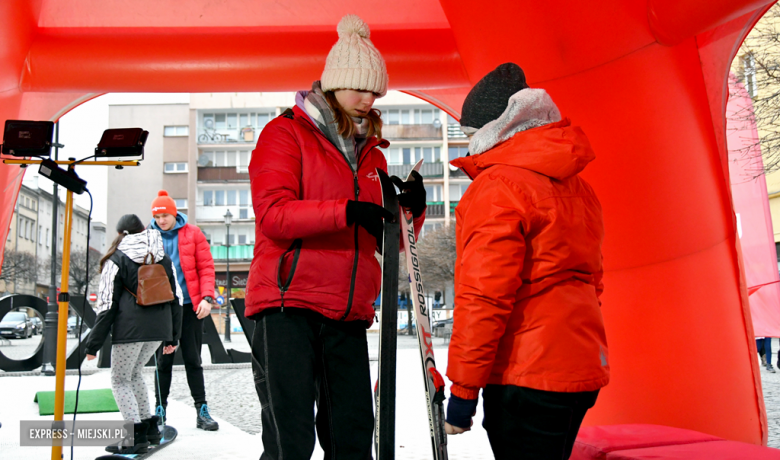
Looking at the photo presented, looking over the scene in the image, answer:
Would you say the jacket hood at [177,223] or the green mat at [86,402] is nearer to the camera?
the jacket hood at [177,223]

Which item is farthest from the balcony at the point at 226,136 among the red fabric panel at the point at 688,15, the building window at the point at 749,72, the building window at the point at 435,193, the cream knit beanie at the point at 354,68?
the cream knit beanie at the point at 354,68

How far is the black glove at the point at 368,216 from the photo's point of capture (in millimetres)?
A: 2033

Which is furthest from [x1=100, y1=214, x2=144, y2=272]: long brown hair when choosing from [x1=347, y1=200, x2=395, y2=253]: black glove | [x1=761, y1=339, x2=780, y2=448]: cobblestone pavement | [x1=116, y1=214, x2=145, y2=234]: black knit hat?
[x1=761, y1=339, x2=780, y2=448]: cobblestone pavement

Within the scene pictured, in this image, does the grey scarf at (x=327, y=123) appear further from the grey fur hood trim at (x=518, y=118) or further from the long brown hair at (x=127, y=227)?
the long brown hair at (x=127, y=227)

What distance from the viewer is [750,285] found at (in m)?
8.46

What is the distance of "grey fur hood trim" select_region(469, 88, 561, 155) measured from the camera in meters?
1.99

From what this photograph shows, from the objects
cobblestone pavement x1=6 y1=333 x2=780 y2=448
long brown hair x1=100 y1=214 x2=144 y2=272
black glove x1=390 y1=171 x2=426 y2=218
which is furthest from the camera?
cobblestone pavement x1=6 y1=333 x2=780 y2=448

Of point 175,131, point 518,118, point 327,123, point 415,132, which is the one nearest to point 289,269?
point 327,123

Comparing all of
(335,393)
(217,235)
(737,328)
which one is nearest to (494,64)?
(737,328)

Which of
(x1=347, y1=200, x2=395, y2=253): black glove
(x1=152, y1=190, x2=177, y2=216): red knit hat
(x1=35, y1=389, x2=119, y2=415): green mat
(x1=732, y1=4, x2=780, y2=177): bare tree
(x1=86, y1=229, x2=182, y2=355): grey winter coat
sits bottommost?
(x1=35, y1=389, x2=119, y2=415): green mat

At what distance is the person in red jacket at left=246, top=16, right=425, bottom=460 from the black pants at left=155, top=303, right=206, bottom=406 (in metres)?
3.26

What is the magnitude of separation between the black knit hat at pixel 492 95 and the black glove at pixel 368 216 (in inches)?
16.4

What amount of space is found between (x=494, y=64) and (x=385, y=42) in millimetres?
1235

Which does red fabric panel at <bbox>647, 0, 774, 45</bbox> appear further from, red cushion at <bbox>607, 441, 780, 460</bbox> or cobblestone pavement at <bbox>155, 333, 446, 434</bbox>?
cobblestone pavement at <bbox>155, 333, 446, 434</bbox>
